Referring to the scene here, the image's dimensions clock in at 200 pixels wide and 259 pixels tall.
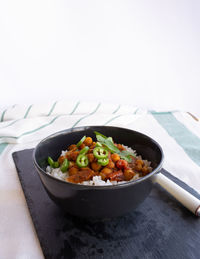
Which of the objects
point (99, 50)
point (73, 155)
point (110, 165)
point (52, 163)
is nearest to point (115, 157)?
point (110, 165)

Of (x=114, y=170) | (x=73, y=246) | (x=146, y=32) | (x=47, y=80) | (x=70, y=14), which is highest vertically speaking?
(x=146, y=32)

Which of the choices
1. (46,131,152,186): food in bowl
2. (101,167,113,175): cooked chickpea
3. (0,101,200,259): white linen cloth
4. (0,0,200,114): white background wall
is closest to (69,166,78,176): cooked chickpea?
(46,131,152,186): food in bowl

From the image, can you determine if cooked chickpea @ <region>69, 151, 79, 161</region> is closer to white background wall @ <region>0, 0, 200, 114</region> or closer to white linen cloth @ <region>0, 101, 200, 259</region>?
white linen cloth @ <region>0, 101, 200, 259</region>

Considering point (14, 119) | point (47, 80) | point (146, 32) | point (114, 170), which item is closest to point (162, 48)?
point (146, 32)

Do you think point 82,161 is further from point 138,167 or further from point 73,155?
point 138,167

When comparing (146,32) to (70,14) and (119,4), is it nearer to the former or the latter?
(119,4)

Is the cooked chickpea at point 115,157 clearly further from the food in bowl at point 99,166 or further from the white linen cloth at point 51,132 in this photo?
the white linen cloth at point 51,132
